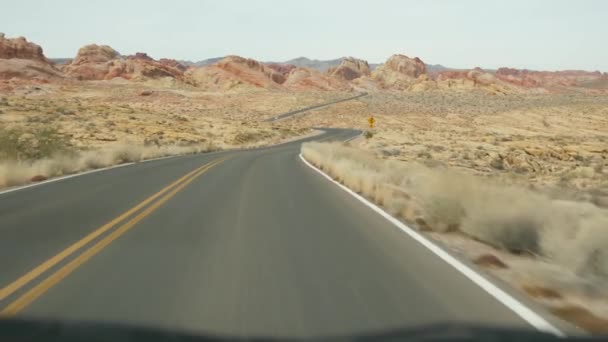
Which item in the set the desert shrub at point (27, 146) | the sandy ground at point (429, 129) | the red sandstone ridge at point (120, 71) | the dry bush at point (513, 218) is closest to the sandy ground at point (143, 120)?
the sandy ground at point (429, 129)

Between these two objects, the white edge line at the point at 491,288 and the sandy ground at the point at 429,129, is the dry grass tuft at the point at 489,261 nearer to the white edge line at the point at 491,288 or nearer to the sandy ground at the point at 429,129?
the sandy ground at the point at 429,129

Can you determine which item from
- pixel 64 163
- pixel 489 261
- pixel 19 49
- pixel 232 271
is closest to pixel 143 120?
pixel 64 163

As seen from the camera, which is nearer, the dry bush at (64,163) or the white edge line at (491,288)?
the white edge line at (491,288)

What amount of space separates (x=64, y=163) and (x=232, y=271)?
18392mm

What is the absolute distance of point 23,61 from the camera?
489 feet

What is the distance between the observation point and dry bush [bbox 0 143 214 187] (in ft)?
60.3

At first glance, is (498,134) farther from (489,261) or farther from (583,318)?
(583,318)

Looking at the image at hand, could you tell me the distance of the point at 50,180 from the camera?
18953 mm

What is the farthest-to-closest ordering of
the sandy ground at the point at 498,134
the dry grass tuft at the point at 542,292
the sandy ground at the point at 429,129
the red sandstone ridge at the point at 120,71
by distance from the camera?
the red sandstone ridge at the point at 120,71 → the sandy ground at the point at 498,134 → the sandy ground at the point at 429,129 → the dry grass tuft at the point at 542,292

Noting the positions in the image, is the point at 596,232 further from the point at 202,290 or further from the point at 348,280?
the point at 202,290

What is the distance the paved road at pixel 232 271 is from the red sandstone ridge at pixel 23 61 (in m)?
143

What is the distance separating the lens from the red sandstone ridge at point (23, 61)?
→ 461 feet

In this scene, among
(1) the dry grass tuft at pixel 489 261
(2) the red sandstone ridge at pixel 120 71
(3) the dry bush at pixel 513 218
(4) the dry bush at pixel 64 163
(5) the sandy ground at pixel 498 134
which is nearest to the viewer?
(3) the dry bush at pixel 513 218

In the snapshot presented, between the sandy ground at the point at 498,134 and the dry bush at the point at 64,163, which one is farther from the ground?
the dry bush at the point at 64,163
